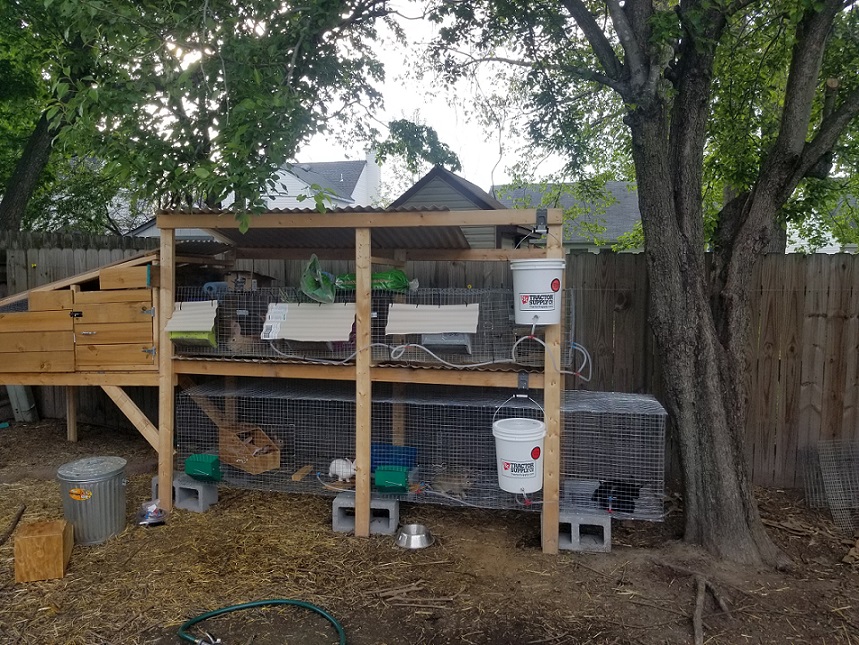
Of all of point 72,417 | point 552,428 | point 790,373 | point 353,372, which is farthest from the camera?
point 72,417

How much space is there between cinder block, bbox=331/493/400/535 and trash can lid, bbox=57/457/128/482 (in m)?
1.55

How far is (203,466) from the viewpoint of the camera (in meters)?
4.69

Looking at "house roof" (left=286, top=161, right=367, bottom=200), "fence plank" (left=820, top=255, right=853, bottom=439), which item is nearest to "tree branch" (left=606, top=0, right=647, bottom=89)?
"fence plank" (left=820, top=255, right=853, bottom=439)

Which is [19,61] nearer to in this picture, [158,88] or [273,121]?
[158,88]

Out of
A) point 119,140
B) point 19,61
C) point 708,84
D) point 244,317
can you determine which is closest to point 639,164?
point 708,84

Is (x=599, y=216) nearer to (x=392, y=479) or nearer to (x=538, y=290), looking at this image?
(x=538, y=290)

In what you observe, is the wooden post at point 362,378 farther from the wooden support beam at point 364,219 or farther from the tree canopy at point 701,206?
the tree canopy at point 701,206

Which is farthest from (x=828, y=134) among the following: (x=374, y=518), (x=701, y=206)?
(x=374, y=518)

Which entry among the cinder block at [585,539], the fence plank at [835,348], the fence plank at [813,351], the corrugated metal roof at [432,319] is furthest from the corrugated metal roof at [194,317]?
the fence plank at [835,348]

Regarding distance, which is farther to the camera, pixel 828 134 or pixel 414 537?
pixel 414 537

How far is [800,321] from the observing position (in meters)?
5.04

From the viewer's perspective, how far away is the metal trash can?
422 centimetres

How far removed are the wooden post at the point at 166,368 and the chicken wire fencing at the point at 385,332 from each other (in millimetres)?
123

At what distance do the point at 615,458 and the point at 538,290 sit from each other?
4.54 ft
